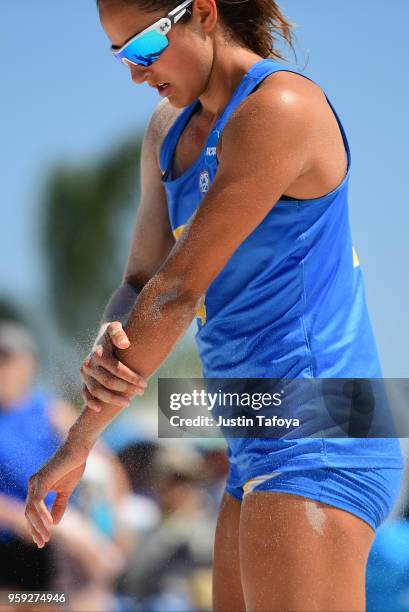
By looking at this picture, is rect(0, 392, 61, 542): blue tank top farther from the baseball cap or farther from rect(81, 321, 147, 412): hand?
rect(81, 321, 147, 412): hand

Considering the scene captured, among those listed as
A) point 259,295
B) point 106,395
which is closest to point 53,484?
point 106,395

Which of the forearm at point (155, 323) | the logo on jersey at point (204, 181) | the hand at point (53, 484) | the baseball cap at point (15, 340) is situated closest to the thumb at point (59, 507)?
the hand at point (53, 484)

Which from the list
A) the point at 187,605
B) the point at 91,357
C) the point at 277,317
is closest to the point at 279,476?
the point at 277,317

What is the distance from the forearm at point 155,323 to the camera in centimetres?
144

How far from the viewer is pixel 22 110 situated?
2787mm

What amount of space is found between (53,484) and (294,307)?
55cm

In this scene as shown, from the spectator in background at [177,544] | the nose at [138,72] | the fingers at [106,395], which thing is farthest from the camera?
the spectator in background at [177,544]

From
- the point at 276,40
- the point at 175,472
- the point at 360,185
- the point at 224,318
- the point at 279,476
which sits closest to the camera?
the point at 279,476

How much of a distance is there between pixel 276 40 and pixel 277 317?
583 mm

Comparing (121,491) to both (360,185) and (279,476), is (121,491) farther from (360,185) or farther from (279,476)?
(279,476)

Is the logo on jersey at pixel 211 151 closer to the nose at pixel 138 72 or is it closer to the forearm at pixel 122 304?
the nose at pixel 138 72

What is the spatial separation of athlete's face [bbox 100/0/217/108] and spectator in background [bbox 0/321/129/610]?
1187mm

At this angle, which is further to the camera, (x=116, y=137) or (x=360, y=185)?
(x=116, y=137)

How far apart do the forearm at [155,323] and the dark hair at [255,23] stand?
0.51m
